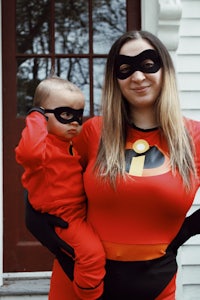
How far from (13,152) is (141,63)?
2.08 meters

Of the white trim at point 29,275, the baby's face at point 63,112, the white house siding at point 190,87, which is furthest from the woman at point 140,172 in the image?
the white trim at point 29,275

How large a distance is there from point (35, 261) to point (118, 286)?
1.96 m

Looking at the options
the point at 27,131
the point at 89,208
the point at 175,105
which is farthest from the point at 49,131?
the point at 175,105

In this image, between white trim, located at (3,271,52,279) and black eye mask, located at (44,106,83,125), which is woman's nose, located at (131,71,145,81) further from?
white trim, located at (3,271,52,279)

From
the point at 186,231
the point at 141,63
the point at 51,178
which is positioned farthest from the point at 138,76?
the point at 186,231

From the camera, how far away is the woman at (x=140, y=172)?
189 cm

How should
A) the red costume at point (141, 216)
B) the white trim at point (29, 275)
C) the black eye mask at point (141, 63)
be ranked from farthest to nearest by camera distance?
the white trim at point (29, 275)
the black eye mask at point (141, 63)
the red costume at point (141, 216)

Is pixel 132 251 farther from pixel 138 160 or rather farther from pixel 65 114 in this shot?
pixel 65 114

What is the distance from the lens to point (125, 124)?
204 centimetres

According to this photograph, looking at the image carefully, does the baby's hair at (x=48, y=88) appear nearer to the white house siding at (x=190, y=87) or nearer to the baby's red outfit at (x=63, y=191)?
the baby's red outfit at (x=63, y=191)

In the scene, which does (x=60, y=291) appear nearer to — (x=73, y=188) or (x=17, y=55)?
(x=73, y=188)

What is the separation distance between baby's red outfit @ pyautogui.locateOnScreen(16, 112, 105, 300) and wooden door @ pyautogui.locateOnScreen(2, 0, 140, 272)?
1823 millimetres

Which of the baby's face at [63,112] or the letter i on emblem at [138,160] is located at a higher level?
the baby's face at [63,112]

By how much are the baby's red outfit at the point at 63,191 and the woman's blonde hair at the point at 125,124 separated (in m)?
0.14
